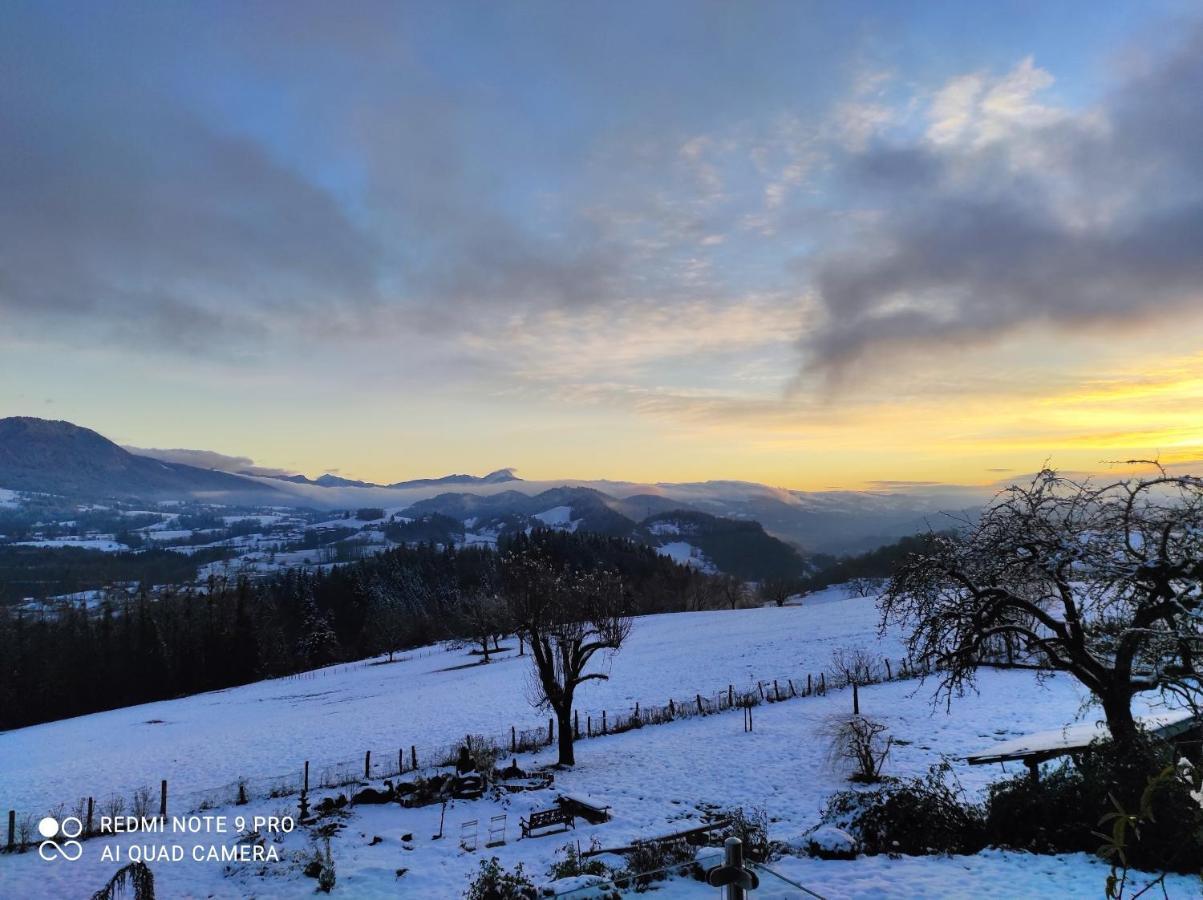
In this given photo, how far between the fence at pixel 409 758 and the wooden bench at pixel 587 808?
765 centimetres

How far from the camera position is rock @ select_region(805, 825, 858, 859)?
12.2 meters

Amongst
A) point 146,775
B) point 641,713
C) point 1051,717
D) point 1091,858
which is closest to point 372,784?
point 641,713

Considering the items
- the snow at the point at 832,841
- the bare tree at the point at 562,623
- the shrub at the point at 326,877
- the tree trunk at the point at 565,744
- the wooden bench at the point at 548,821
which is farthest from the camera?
the bare tree at the point at 562,623

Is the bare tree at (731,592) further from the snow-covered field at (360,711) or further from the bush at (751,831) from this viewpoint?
the bush at (751,831)

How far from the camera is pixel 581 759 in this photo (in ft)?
84.0

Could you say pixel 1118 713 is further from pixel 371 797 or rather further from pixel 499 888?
pixel 371 797

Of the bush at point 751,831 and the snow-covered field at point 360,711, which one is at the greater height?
the bush at point 751,831

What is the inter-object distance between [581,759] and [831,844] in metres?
15.2

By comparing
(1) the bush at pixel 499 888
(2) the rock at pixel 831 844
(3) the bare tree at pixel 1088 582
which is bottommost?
(1) the bush at pixel 499 888

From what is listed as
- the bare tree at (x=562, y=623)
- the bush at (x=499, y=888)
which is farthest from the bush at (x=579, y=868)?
the bare tree at (x=562, y=623)

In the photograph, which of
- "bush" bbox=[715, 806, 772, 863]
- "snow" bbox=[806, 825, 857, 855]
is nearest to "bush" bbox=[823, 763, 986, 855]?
"snow" bbox=[806, 825, 857, 855]

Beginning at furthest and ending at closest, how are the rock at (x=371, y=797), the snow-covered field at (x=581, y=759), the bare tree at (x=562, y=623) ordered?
the bare tree at (x=562, y=623), the rock at (x=371, y=797), the snow-covered field at (x=581, y=759)

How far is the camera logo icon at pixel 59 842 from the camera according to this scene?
1833cm

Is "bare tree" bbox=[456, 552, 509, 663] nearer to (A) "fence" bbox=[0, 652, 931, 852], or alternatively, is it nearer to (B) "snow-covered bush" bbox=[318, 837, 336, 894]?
(A) "fence" bbox=[0, 652, 931, 852]
